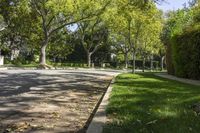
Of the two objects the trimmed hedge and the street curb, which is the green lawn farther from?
the trimmed hedge

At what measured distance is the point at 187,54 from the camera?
24.7 m

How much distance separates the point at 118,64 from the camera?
82.8m

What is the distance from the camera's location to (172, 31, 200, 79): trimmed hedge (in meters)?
23.5

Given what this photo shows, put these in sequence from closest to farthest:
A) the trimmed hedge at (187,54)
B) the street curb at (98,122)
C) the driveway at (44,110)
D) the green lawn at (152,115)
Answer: the green lawn at (152,115)
the street curb at (98,122)
the driveway at (44,110)
the trimmed hedge at (187,54)

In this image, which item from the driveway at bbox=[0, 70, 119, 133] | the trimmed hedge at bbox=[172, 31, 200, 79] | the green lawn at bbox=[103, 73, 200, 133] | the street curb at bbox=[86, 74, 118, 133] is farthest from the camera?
the trimmed hedge at bbox=[172, 31, 200, 79]

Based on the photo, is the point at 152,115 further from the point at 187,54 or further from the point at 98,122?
the point at 187,54

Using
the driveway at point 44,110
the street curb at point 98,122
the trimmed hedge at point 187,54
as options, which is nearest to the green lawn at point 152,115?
the street curb at point 98,122

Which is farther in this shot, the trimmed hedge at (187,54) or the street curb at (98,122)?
the trimmed hedge at (187,54)

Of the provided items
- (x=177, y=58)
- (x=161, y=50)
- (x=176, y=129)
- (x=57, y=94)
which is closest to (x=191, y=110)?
(x=176, y=129)

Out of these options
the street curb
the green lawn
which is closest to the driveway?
the street curb

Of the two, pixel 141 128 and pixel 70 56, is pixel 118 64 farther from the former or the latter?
pixel 141 128

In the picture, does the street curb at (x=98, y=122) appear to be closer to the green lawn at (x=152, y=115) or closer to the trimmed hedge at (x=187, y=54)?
the green lawn at (x=152, y=115)

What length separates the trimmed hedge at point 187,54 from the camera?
926 inches

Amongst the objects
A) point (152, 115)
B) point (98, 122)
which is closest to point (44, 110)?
point (98, 122)
